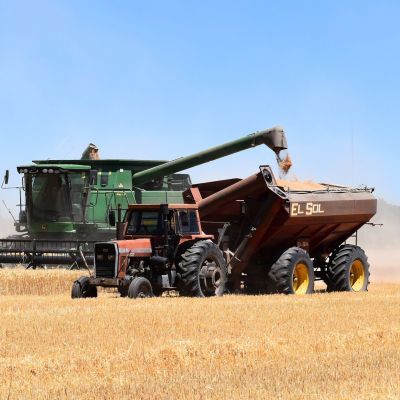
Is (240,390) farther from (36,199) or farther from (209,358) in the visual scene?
(36,199)

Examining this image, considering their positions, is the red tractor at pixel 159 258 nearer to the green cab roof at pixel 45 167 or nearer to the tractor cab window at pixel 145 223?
the tractor cab window at pixel 145 223

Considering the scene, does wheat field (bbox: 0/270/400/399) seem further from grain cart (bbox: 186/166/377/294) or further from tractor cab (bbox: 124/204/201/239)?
grain cart (bbox: 186/166/377/294)

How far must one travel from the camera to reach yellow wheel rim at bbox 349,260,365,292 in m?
20.3

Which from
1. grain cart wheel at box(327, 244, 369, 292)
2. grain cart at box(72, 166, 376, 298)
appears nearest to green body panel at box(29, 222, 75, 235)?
grain cart at box(72, 166, 376, 298)

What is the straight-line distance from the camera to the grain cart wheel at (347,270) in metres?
19.6

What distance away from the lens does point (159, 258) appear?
16.0 m

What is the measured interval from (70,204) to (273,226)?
21.2 ft

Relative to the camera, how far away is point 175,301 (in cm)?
1472

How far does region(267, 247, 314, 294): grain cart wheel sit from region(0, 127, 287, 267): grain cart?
415 centimetres

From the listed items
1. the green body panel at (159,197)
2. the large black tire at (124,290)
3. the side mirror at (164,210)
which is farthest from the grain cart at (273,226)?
the green body panel at (159,197)

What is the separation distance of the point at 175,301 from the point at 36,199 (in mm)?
8815

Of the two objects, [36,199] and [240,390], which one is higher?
[36,199]

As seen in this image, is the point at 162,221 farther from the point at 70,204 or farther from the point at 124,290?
the point at 70,204

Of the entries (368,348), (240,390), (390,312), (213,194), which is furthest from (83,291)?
(240,390)
